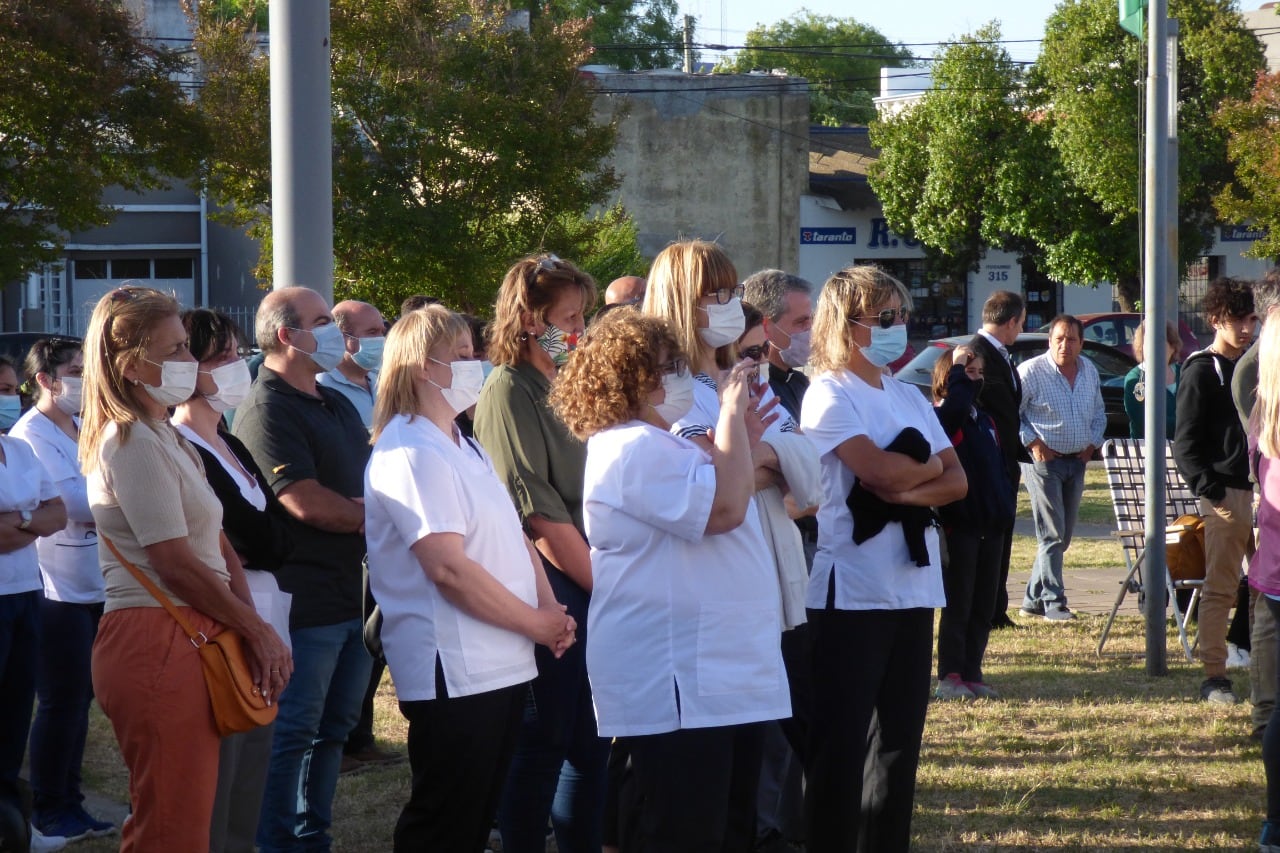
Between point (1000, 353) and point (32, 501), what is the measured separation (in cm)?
578

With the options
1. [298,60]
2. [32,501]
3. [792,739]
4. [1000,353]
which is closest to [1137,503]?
[1000,353]

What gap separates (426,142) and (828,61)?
2614 inches

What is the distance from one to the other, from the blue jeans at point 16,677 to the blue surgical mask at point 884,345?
124 inches

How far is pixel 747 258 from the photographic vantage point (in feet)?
117

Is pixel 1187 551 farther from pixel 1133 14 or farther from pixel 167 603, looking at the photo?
pixel 167 603

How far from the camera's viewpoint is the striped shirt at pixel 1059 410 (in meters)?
9.64

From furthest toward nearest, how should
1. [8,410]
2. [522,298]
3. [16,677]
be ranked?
[8,410] < [16,677] < [522,298]

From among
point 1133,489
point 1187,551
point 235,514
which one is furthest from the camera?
point 1133,489

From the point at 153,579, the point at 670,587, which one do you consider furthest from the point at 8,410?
the point at 670,587

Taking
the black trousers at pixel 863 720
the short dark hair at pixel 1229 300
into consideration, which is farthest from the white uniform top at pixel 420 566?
the short dark hair at pixel 1229 300

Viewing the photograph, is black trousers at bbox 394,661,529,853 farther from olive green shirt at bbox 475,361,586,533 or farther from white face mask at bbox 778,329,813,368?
white face mask at bbox 778,329,813,368

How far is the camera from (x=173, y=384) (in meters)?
3.77

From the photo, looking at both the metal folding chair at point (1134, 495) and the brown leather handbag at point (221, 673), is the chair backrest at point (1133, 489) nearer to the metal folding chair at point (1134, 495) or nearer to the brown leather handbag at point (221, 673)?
the metal folding chair at point (1134, 495)

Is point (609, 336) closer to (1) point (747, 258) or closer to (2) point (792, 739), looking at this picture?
(2) point (792, 739)
